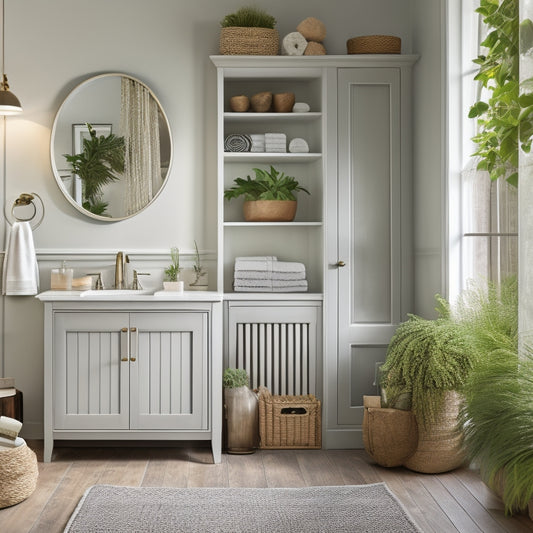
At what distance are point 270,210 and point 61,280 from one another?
1.23 meters

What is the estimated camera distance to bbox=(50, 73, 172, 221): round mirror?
13.4 feet

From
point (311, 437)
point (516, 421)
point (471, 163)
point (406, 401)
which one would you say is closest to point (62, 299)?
point (311, 437)

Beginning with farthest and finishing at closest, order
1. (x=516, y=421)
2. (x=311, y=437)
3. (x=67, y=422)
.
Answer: (x=311, y=437)
(x=67, y=422)
(x=516, y=421)

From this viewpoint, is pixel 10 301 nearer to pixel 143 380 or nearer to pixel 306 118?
pixel 143 380

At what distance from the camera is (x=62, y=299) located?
11.8ft

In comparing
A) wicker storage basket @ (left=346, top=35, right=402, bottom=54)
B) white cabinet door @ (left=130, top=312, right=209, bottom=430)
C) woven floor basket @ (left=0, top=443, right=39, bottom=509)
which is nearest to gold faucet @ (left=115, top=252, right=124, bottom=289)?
white cabinet door @ (left=130, top=312, right=209, bottom=430)

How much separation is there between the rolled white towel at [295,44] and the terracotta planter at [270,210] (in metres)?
0.83

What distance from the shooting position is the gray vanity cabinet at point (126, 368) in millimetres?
3625

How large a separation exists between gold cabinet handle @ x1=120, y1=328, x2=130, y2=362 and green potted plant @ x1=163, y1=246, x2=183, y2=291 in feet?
1.28

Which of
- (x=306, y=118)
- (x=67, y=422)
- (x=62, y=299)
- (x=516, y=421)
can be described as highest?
(x=306, y=118)

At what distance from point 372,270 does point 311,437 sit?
984 mm

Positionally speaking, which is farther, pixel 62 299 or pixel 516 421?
pixel 62 299

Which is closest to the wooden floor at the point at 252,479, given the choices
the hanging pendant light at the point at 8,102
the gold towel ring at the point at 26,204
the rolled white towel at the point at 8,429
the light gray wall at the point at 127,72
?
the rolled white towel at the point at 8,429

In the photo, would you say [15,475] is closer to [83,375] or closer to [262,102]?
[83,375]
